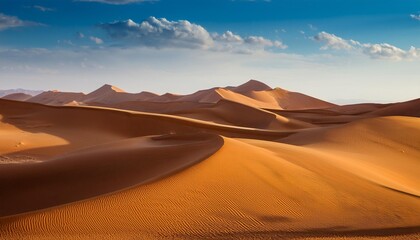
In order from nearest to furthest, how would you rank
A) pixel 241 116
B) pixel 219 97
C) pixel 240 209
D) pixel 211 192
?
pixel 240 209 < pixel 211 192 < pixel 241 116 < pixel 219 97

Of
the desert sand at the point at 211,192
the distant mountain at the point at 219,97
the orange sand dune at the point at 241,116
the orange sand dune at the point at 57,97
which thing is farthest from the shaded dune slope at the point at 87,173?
the orange sand dune at the point at 57,97

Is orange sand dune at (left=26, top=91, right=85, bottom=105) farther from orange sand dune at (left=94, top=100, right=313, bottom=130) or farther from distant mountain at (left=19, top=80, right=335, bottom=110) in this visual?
orange sand dune at (left=94, top=100, right=313, bottom=130)

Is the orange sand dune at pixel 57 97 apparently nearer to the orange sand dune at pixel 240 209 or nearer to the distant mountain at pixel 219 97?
the distant mountain at pixel 219 97

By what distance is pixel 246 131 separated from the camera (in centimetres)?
2202

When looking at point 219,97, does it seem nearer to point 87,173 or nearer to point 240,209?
point 87,173

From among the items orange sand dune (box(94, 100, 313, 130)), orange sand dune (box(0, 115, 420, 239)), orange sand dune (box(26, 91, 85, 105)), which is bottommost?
orange sand dune (box(0, 115, 420, 239))

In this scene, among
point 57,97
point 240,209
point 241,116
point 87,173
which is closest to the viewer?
point 240,209

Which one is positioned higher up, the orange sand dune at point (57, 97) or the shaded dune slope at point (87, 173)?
the orange sand dune at point (57, 97)

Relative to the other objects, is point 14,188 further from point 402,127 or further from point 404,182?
point 402,127

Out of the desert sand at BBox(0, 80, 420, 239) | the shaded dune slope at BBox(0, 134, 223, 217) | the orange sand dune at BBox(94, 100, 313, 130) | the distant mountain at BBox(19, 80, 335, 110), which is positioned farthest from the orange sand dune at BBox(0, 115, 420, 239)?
the distant mountain at BBox(19, 80, 335, 110)

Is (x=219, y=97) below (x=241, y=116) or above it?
above

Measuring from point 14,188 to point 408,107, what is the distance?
36401 millimetres

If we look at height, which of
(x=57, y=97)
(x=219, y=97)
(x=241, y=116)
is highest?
(x=219, y=97)

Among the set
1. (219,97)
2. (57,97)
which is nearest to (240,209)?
(219,97)
